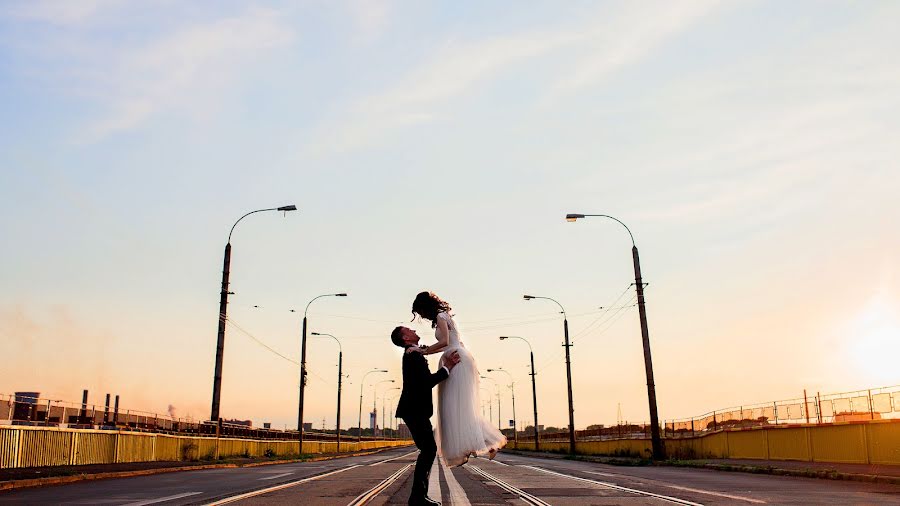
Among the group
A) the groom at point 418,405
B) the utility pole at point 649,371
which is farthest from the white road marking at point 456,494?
the utility pole at point 649,371

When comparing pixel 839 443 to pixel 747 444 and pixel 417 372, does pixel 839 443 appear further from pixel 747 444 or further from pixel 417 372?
pixel 417 372

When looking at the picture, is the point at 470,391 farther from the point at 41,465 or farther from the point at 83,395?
the point at 83,395

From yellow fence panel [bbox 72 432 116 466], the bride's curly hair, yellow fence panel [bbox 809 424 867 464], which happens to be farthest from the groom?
yellow fence panel [bbox 809 424 867 464]

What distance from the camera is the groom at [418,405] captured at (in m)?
7.90

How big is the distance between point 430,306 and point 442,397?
0.99m

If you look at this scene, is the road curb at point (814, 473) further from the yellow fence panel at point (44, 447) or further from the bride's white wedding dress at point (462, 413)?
the yellow fence panel at point (44, 447)

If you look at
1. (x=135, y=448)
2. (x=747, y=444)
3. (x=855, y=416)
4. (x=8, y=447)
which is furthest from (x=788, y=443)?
(x=8, y=447)

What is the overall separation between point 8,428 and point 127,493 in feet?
27.9

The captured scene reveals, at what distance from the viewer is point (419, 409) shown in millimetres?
7930

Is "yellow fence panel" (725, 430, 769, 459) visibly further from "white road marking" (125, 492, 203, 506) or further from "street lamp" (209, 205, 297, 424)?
"white road marking" (125, 492, 203, 506)

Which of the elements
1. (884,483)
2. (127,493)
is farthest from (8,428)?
(884,483)

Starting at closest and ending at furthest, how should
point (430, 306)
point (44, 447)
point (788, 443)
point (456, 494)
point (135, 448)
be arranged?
point (430, 306) → point (456, 494) → point (44, 447) → point (135, 448) → point (788, 443)

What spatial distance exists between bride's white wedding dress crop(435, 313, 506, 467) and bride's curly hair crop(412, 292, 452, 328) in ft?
0.52

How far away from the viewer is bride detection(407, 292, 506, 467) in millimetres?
8461
